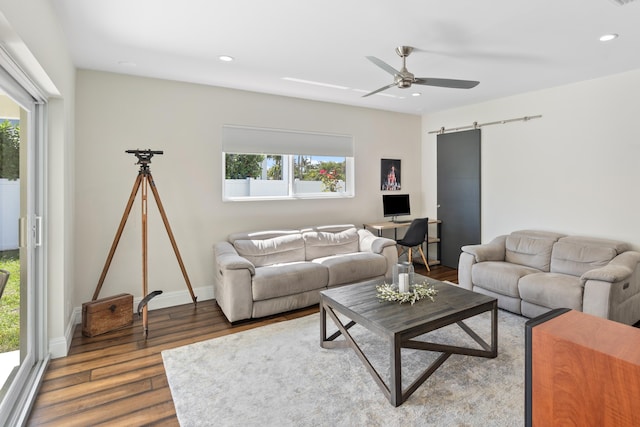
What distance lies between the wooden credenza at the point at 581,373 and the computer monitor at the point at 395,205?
4.49 m

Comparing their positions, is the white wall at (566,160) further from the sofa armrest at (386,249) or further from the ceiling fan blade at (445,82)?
the ceiling fan blade at (445,82)

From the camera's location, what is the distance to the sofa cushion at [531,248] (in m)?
3.96

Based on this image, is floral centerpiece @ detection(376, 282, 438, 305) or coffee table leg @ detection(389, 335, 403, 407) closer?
coffee table leg @ detection(389, 335, 403, 407)

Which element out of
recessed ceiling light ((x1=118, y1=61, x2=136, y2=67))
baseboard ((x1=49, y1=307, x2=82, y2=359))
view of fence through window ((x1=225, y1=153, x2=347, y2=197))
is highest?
recessed ceiling light ((x1=118, y1=61, x2=136, y2=67))

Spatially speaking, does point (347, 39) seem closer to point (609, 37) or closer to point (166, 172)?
point (609, 37)

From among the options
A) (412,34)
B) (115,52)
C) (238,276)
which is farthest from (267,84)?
(238,276)

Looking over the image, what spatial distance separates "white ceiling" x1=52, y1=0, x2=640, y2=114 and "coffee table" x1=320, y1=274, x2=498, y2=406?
6.88 ft

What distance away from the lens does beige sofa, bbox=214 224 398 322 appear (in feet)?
11.3

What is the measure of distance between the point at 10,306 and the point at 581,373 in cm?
284

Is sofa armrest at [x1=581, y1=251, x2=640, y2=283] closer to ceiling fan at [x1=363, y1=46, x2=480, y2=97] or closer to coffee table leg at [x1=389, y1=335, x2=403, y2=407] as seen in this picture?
ceiling fan at [x1=363, y1=46, x2=480, y2=97]

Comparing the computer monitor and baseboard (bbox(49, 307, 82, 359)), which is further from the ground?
the computer monitor

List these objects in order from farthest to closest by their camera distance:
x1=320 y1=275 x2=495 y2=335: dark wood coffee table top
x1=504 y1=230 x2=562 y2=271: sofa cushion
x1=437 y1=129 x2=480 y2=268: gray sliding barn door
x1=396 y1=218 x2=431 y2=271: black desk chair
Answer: x1=437 y1=129 x2=480 y2=268: gray sliding barn door < x1=396 y1=218 x2=431 y2=271: black desk chair < x1=504 y1=230 x2=562 y2=271: sofa cushion < x1=320 y1=275 x2=495 y2=335: dark wood coffee table top

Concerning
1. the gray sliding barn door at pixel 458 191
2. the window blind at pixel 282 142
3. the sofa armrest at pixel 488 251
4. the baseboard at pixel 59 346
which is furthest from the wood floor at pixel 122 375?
the gray sliding barn door at pixel 458 191

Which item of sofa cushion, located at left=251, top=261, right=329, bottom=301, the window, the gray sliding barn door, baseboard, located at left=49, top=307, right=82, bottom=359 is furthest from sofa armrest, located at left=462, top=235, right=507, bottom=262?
baseboard, located at left=49, top=307, right=82, bottom=359
